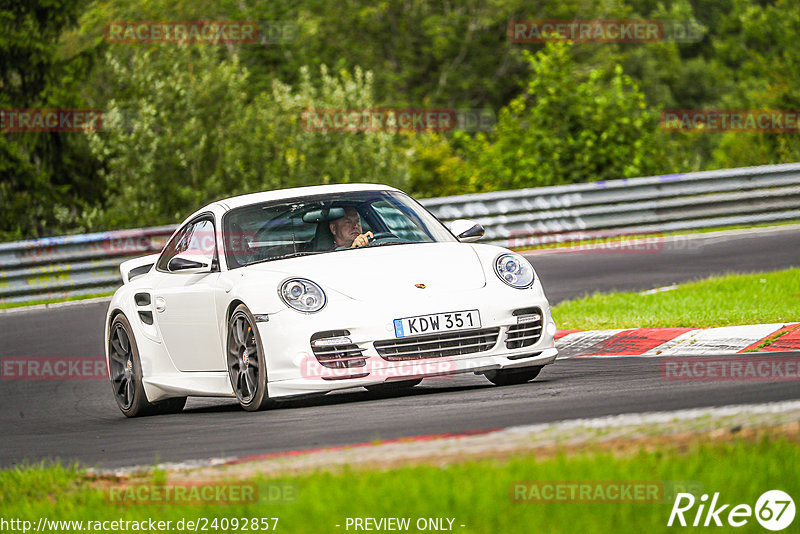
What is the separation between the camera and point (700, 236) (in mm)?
18562

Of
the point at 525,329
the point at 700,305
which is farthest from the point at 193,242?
the point at 700,305

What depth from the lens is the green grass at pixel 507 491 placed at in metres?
4.25

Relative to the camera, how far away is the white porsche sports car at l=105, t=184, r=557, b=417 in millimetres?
7637

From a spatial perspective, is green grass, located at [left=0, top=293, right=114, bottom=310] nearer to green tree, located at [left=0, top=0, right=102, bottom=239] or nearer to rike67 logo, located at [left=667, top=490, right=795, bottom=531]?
green tree, located at [left=0, top=0, right=102, bottom=239]

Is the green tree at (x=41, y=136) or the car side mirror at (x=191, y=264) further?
the green tree at (x=41, y=136)

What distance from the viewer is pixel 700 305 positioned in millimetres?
11562

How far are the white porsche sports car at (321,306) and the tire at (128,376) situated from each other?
2 cm

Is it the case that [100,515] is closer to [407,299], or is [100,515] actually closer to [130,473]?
[130,473]

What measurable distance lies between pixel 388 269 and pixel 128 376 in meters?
2.56

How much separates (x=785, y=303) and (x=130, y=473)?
7042 millimetres

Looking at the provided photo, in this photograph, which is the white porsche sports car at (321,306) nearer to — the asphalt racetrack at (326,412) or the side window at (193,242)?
the side window at (193,242)

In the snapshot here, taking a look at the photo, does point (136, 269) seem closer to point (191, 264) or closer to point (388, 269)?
point (191, 264)

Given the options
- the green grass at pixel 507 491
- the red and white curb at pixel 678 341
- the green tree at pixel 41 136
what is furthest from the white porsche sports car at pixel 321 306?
the green tree at pixel 41 136

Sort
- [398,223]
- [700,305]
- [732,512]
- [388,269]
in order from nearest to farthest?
[732,512] < [388,269] < [398,223] < [700,305]
